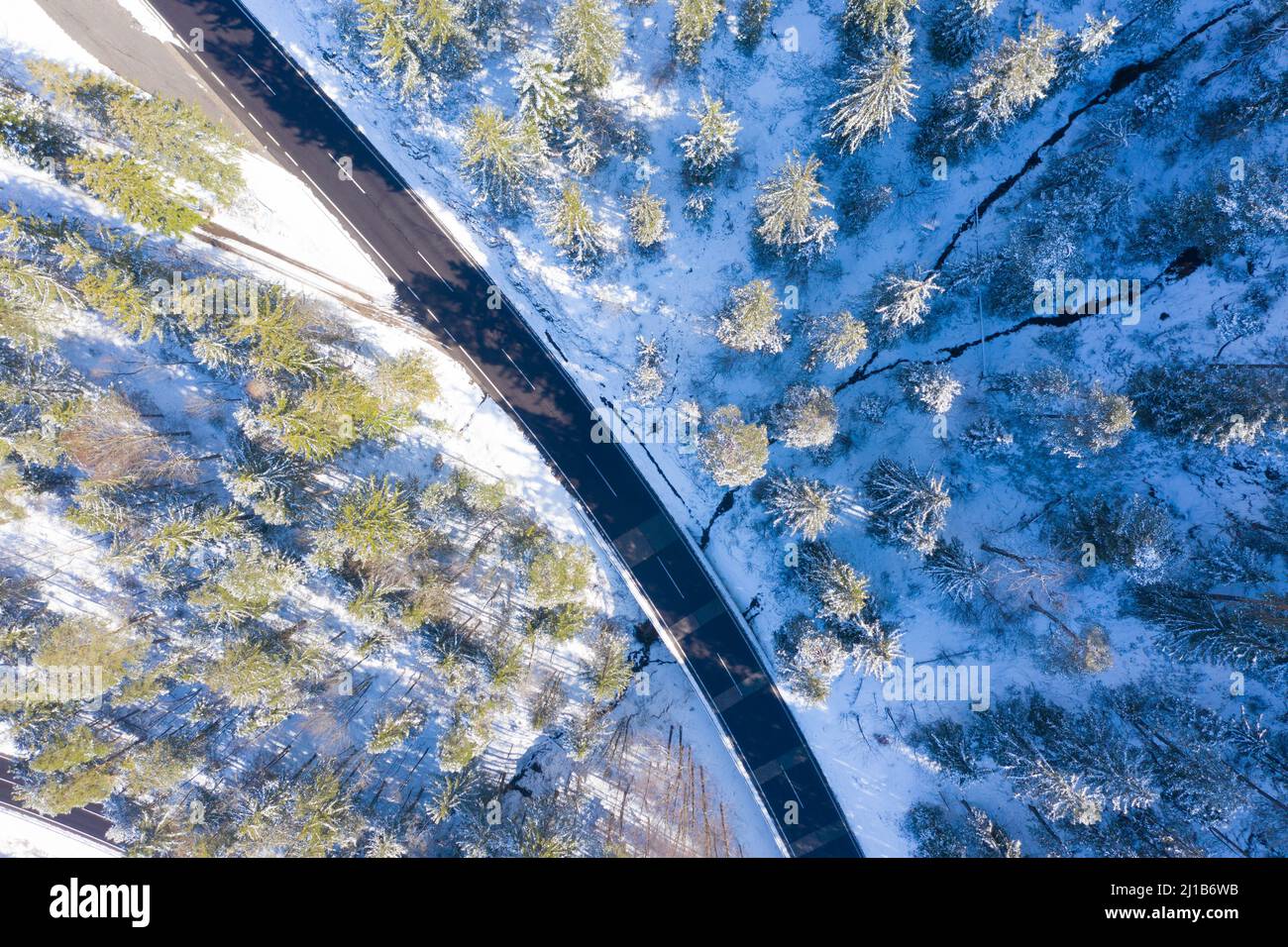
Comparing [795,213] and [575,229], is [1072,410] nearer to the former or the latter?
[795,213]

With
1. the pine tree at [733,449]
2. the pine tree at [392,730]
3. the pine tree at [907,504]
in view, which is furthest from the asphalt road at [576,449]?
the pine tree at [392,730]

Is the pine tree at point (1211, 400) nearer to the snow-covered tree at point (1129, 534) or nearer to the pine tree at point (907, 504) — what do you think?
the snow-covered tree at point (1129, 534)

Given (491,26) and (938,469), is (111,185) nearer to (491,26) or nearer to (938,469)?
(491,26)

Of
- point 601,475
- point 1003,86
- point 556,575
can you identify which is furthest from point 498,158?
point 1003,86

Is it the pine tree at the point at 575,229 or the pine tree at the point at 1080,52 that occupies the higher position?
the pine tree at the point at 1080,52

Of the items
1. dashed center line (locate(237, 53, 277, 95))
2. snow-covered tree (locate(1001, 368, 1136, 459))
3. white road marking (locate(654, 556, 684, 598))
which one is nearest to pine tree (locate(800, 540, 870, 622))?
white road marking (locate(654, 556, 684, 598))

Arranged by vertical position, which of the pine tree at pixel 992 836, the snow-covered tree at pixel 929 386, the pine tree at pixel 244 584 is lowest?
the pine tree at pixel 992 836
